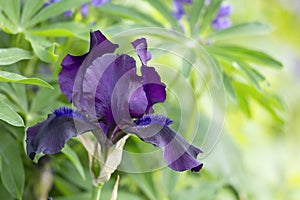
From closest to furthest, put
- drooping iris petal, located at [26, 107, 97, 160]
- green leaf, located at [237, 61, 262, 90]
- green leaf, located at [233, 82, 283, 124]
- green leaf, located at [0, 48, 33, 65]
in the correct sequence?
drooping iris petal, located at [26, 107, 97, 160] → green leaf, located at [0, 48, 33, 65] → green leaf, located at [237, 61, 262, 90] → green leaf, located at [233, 82, 283, 124]

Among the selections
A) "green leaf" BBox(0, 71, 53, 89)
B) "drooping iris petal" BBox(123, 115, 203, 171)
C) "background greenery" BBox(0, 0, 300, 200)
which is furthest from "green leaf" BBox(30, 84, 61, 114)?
"drooping iris petal" BBox(123, 115, 203, 171)

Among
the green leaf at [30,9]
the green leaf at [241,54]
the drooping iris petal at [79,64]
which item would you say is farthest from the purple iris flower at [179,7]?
the drooping iris petal at [79,64]

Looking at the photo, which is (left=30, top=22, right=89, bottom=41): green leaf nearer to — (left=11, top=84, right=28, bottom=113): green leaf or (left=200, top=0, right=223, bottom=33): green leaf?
(left=11, top=84, right=28, bottom=113): green leaf

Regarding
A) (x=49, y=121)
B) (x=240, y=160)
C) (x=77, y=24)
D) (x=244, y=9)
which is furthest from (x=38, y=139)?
(x=244, y=9)

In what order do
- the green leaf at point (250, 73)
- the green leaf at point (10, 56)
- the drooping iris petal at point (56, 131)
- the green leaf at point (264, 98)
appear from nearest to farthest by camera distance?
the drooping iris petal at point (56, 131), the green leaf at point (10, 56), the green leaf at point (250, 73), the green leaf at point (264, 98)

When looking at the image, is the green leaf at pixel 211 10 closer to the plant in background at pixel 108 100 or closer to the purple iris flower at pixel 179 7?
the purple iris flower at pixel 179 7
